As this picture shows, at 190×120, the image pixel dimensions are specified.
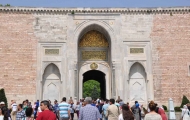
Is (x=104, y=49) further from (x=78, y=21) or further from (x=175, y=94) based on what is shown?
(x=175, y=94)

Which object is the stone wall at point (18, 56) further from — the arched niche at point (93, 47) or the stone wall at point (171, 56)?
the stone wall at point (171, 56)

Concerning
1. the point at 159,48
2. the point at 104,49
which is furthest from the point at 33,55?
the point at 159,48

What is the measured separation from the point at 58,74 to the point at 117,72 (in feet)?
14.1

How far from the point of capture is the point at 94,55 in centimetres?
1994

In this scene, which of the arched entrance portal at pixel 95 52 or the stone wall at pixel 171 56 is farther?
the arched entrance portal at pixel 95 52

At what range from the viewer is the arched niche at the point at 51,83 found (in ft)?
60.6

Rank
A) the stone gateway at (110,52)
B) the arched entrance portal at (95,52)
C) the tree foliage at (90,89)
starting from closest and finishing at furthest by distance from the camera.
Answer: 1. the stone gateway at (110,52)
2. the arched entrance portal at (95,52)
3. the tree foliage at (90,89)

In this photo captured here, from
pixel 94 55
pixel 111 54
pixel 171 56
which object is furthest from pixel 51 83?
pixel 171 56

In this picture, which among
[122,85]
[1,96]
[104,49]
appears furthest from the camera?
[104,49]

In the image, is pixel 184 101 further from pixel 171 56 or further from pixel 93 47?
pixel 93 47

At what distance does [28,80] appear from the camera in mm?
18078

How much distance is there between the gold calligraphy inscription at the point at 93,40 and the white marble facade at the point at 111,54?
91 cm

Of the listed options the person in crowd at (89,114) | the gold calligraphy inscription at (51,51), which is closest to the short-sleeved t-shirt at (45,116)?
the person in crowd at (89,114)

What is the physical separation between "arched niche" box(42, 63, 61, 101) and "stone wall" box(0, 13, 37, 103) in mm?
856
